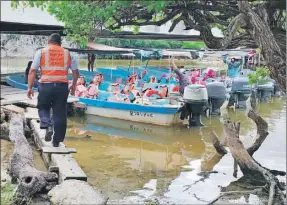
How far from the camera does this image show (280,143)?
12.4 meters

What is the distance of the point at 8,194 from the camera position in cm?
644

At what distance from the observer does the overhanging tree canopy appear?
3573 mm

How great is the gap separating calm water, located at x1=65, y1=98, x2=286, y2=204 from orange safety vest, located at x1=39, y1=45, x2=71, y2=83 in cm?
230

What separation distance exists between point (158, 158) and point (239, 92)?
870 cm

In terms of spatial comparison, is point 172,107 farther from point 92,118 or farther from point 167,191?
point 167,191

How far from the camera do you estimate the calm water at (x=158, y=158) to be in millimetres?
8234

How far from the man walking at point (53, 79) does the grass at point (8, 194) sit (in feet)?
3.27

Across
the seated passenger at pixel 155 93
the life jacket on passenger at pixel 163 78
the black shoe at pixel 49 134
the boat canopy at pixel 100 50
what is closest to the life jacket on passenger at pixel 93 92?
the boat canopy at pixel 100 50

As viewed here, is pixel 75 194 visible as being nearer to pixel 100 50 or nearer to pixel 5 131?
pixel 5 131

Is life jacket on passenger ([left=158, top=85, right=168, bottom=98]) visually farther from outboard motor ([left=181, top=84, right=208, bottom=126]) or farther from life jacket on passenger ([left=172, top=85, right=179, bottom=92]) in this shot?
outboard motor ([left=181, top=84, right=208, bottom=126])

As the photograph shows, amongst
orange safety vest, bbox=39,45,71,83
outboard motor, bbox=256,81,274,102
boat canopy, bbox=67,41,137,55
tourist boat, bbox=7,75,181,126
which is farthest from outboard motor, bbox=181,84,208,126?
orange safety vest, bbox=39,45,71,83

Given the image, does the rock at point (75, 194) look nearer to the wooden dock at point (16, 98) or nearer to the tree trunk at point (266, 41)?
the tree trunk at point (266, 41)

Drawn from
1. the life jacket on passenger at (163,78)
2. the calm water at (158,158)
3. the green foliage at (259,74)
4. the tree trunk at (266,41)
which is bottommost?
the calm water at (158,158)

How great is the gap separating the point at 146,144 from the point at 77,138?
1835mm
